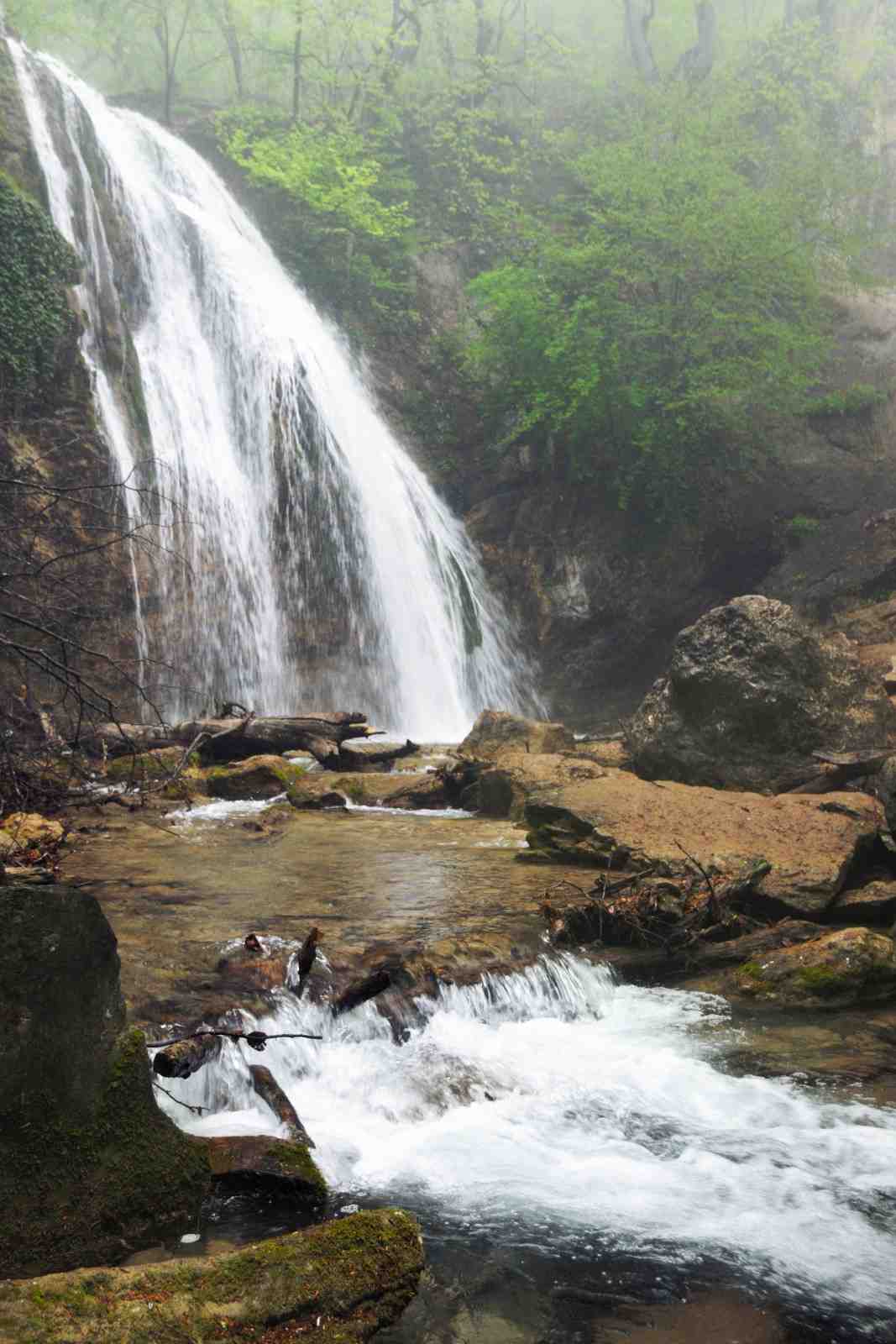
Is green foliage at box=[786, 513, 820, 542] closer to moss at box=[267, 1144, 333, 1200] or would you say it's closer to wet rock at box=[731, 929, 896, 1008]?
wet rock at box=[731, 929, 896, 1008]

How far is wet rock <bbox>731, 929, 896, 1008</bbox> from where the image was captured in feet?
18.5

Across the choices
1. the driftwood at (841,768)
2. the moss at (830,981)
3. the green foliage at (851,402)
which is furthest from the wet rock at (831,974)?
the green foliage at (851,402)

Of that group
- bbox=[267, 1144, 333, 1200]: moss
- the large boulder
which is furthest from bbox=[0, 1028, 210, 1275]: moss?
the large boulder

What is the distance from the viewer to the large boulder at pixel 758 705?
9883mm

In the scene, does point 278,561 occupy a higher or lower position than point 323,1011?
higher

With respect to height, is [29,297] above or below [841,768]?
above

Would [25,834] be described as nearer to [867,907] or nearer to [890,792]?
[867,907]

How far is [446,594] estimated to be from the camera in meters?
19.2

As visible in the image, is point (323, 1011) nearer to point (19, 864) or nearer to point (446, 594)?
point (19, 864)

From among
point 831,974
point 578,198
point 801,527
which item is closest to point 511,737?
point 831,974

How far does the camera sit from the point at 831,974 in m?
5.66

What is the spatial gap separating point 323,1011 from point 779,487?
59.5 feet

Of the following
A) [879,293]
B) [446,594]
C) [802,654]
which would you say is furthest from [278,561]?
[879,293]

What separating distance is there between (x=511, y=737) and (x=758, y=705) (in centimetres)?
307
